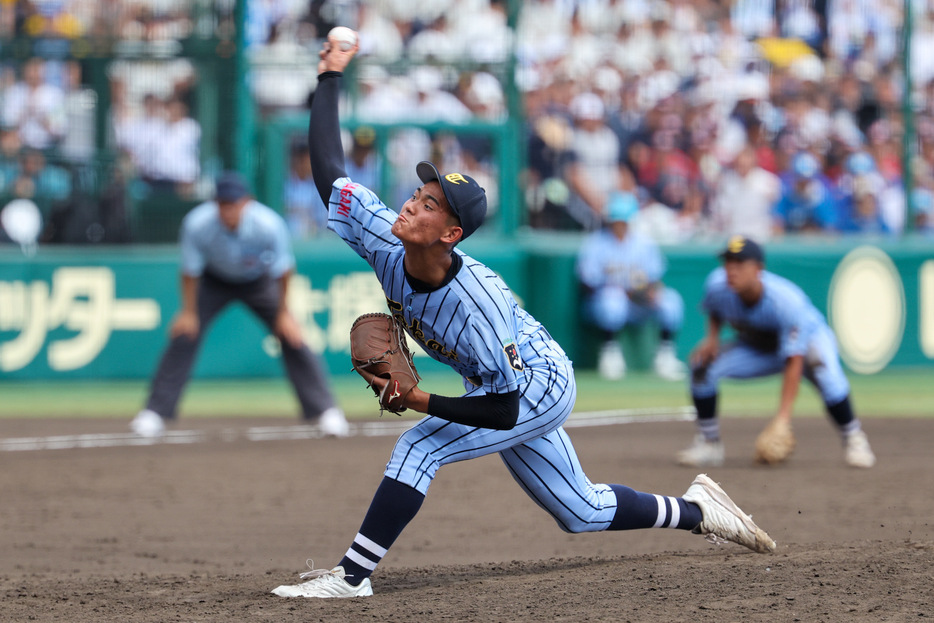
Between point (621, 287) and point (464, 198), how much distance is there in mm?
10079

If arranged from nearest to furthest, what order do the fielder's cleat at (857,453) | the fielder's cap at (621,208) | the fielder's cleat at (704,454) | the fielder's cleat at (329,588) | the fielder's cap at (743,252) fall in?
the fielder's cleat at (329,588)
the fielder's cap at (743,252)
the fielder's cleat at (704,454)
the fielder's cleat at (857,453)
the fielder's cap at (621,208)

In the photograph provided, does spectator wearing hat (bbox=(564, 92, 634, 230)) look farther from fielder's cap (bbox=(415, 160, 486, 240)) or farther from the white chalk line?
fielder's cap (bbox=(415, 160, 486, 240))

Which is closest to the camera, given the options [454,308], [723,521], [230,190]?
[454,308]

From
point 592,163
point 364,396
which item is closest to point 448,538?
point 364,396

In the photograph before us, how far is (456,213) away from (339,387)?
31.4ft

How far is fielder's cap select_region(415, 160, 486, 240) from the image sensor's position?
4555 mm

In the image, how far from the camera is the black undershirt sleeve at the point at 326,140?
201 inches

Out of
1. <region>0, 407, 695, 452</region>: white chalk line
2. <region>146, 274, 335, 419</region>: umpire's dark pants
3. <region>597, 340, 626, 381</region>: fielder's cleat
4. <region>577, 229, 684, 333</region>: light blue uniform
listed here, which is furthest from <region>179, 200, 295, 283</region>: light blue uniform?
<region>597, 340, 626, 381</region>: fielder's cleat

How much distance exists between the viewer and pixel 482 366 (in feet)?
15.3

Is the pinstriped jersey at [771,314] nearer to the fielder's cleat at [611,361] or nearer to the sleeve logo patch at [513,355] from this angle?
the sleeve logo patch at [513,355]

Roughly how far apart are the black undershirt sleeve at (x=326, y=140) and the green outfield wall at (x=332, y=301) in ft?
28.7

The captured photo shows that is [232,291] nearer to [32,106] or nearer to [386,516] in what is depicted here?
[32,106]

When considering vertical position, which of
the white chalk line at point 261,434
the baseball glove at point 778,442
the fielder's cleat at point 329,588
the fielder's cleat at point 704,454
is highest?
the fielder's cleat at point 329,588

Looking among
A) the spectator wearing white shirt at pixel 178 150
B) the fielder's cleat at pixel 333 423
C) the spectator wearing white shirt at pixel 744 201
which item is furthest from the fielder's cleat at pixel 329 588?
the spectator wearing white shirt at pixel 744 201
